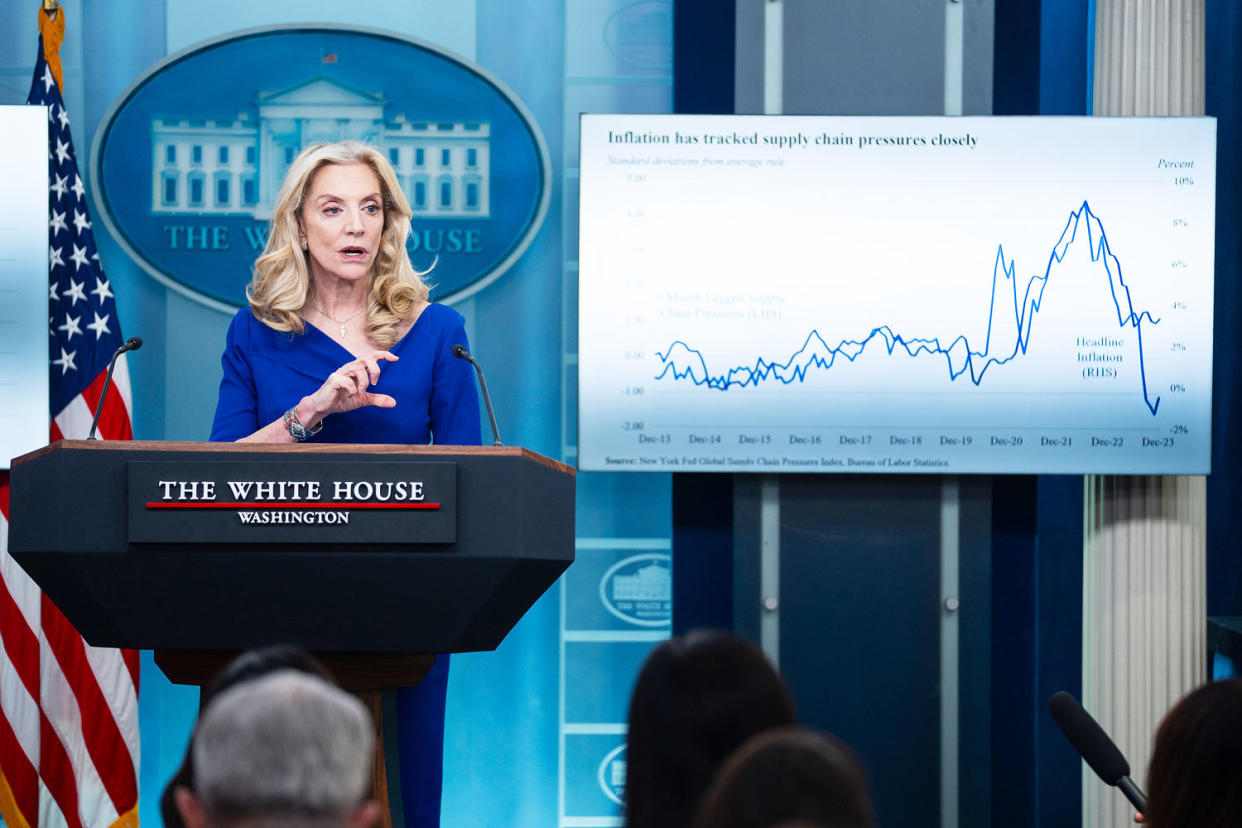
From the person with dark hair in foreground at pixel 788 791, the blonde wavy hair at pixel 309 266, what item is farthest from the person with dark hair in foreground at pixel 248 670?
the blonde wavy hair at pixel 309 266

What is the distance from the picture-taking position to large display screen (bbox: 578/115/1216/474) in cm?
350

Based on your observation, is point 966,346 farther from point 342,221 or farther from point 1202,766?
point 1202,766

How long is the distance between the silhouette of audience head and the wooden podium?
871mm

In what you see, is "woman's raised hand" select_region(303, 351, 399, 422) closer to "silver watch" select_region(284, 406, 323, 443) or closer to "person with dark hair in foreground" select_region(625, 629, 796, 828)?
"silver watch" select_region(284, 406, 323, 443)

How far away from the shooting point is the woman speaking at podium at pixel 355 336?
2.26 meters

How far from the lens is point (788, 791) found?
0.87 meters

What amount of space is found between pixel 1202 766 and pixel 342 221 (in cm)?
184

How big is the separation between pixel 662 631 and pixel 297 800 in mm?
3083

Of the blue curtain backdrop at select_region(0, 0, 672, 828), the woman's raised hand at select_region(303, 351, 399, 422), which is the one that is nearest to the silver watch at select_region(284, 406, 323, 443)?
the woman's raised hand at select_region(303, 351, 399, 422)

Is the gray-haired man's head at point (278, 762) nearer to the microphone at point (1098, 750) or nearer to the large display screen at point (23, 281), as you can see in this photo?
the microphone at point (1098, 750)

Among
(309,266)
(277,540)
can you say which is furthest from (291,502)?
(309,266)

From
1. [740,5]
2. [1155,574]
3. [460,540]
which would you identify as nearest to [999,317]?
[1155,574]

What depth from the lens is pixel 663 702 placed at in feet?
3.94

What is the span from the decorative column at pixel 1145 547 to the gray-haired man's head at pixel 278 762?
3.11 metres
